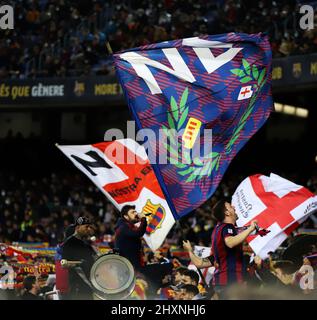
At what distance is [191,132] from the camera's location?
8.49m

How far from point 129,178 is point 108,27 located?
478 inches

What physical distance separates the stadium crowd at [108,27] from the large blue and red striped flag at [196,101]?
10.1m

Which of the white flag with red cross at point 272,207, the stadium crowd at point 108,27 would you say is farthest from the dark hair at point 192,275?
the stadium crowd at point 108,27

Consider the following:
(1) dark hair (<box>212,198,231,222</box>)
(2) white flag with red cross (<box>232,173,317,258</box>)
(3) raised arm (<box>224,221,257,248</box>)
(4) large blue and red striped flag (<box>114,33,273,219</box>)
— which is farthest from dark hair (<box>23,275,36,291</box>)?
(3) raised arm (<box>224,221,257,248</box>)

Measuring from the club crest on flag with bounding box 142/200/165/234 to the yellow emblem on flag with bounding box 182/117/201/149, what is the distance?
8.87 feet

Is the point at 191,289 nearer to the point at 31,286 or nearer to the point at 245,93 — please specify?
the point at 245,93

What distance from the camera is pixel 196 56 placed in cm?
890

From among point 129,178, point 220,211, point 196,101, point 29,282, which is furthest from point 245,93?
point 129,178

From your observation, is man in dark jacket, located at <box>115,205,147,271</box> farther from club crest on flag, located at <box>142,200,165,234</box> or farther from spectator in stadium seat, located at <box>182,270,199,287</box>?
club crest on flag, located at <box>142,200,165,234</box>

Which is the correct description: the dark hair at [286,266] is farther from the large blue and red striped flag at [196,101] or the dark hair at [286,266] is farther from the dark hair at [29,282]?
the dark hair at [29,282]

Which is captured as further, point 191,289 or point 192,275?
point 192,275

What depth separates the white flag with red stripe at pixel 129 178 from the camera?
11.2 meters

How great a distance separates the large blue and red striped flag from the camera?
8.27m
